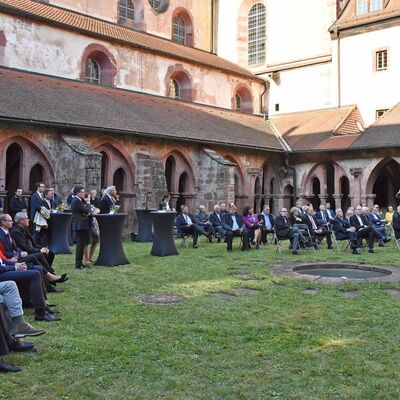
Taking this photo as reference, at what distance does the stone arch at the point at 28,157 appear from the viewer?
16.9 m

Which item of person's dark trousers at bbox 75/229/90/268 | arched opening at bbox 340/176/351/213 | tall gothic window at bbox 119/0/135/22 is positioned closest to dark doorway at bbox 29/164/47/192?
person's dark trousers at bbox 75/229/90/268

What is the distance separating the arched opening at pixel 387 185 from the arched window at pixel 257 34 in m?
9.62

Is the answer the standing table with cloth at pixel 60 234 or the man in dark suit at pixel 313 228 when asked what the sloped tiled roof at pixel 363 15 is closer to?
the man in dark suit at pixel 313 228

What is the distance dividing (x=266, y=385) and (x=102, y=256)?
23.8ft

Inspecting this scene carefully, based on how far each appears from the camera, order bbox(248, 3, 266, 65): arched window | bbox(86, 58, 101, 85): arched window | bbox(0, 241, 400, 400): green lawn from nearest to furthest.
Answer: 1. bbox(0, 241, 400, 400): green lawn
2. bbox(86, 58, 101, 85): arched window
3. bbox(248, 3, 266, 65): arched window

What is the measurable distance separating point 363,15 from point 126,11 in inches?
465

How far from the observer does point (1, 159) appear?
16781mm

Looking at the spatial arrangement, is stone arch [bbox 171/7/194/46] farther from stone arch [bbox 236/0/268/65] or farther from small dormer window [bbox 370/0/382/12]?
small dormer window [bbox 370/0/382/12]

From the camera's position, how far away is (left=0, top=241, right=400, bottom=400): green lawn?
445cm

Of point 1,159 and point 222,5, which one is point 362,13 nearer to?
point 222,5

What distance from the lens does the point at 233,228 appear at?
50.4ft

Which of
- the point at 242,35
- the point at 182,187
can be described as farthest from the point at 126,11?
the point at 182,187

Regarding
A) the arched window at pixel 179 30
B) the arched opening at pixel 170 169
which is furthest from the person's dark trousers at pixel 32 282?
the arched window at pixel 179 30

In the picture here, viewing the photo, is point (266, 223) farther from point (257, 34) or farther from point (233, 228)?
point (257, 34)
